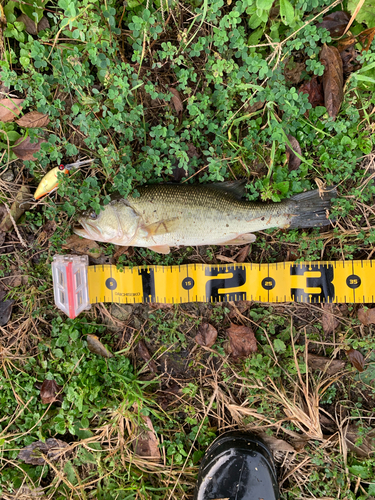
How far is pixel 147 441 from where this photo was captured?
10.1 feet

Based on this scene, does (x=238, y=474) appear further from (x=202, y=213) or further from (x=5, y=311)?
(x=5, y=311)

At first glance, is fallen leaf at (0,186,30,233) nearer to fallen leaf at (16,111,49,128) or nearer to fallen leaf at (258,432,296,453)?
fallen leaf at (16,111,49,128)

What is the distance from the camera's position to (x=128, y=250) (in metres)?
3.15

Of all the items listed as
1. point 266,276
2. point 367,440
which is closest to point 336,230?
point 266,276

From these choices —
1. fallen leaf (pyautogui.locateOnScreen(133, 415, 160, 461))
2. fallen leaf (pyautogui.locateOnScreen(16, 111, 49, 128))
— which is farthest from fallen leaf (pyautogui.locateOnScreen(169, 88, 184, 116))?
fallen leaf (pyautogui.locateOnScreen(133, 415, 160, 461))

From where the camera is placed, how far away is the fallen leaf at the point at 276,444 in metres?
3.00

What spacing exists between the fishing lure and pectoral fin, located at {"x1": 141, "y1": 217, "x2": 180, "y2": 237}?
91 cm

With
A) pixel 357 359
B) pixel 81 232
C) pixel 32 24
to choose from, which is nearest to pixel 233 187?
pixel 81 232

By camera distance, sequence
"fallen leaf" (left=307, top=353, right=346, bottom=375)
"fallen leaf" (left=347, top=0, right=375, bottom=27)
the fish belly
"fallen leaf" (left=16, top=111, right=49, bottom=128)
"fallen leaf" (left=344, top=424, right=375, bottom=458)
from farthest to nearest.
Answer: "fallen leaf" (left=307, top=353, right=346, bottom=375) → "fallen leaf" (left=344, top=424, right=375, bottom=458) → "fallen leaf" (left=16, top=111, right=49, bottom=128) → the fish belly → "fallen leaf" (left=347, top=0, right=375, bottom=27)

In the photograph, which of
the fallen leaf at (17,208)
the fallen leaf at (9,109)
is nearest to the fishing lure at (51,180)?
the fallen leaf at (17,208)

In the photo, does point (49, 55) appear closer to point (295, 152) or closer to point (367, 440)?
point (295, 152)

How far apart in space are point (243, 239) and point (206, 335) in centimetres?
110

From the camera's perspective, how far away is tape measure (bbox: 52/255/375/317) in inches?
121

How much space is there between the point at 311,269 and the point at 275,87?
73.0 inches
